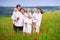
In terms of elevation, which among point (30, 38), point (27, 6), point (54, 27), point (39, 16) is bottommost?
point (30, 38)

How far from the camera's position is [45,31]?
1968 mm

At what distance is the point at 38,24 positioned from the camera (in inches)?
77.9

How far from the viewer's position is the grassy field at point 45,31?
1.95 metres

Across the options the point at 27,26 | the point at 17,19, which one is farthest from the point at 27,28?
the point at 17,19

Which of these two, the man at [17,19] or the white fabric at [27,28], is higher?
the man at [17,19]

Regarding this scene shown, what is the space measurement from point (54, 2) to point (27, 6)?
36 centimetres

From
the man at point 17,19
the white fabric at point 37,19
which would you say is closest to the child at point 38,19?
the white fabric at point 37,19

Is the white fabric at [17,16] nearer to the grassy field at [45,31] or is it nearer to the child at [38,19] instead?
the grassy field at [45,31]

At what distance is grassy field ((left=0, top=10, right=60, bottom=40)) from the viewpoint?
6.40ft

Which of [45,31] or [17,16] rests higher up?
[17,16]

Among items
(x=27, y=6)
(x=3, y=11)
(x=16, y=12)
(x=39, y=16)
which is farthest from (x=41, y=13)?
(x=3, y=11)

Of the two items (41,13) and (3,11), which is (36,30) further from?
(3,11)

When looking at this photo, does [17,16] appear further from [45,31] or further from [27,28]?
[45,31]

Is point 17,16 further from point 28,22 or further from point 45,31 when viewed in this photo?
point 45,31
